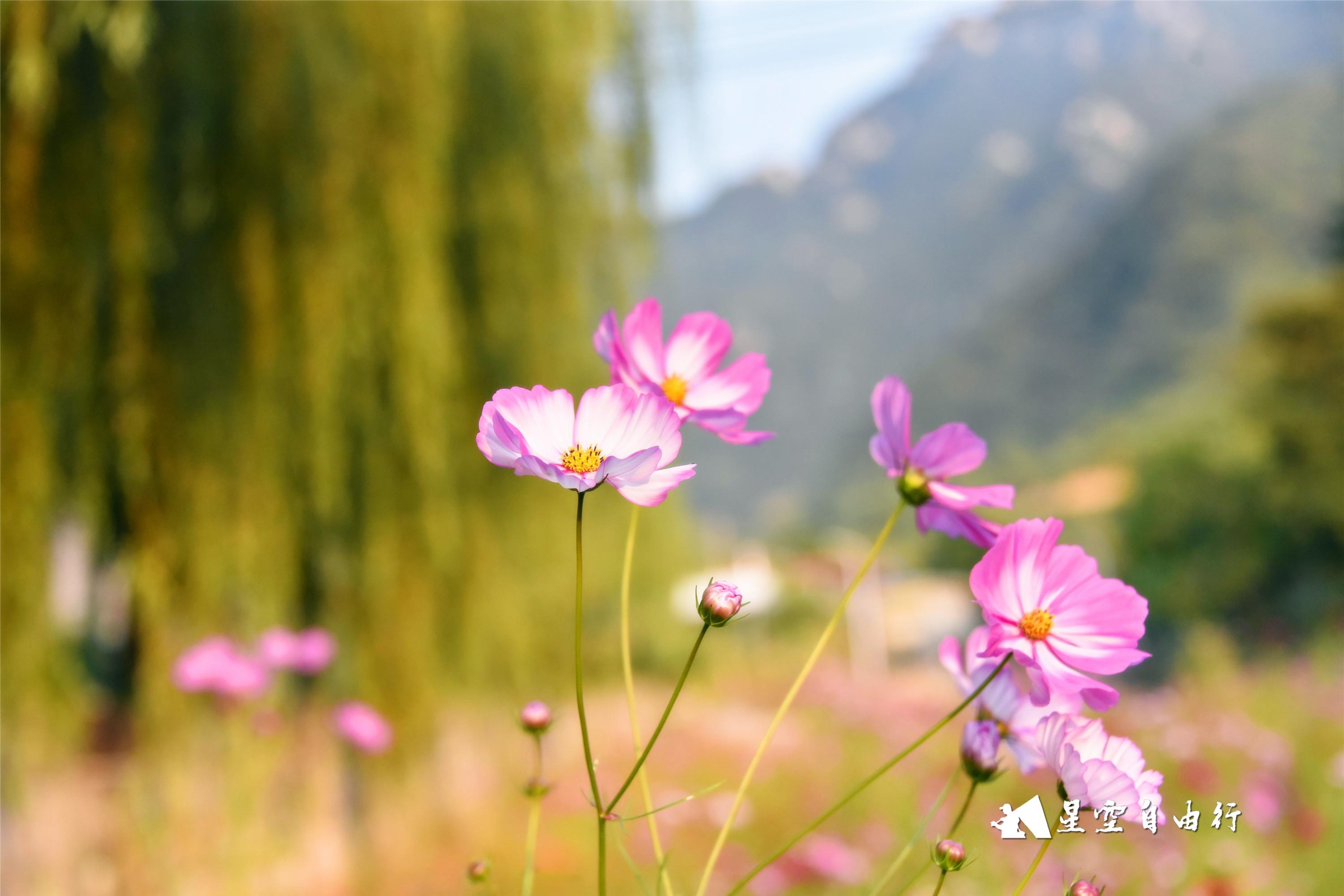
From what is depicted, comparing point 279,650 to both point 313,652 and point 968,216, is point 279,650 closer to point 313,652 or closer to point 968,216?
point 313,652

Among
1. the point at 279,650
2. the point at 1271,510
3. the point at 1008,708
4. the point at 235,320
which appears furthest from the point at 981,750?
the point at 1271,510

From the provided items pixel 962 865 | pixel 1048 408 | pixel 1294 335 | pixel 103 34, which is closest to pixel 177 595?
pixel 103 34

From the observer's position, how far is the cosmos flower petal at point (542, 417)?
32 centimetres

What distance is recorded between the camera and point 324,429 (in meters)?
2.10

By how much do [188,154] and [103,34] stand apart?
289mm

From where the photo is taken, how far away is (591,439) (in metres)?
0.33

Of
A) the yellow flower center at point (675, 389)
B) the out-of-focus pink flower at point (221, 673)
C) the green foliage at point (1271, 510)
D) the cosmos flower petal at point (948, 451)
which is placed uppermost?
the green foliage at point (1271, 510)

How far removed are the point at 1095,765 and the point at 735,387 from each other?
8.5 inches

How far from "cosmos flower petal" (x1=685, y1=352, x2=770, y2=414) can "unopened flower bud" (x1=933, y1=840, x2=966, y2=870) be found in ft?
0.62

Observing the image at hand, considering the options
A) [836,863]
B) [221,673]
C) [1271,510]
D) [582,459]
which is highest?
[1271,510]

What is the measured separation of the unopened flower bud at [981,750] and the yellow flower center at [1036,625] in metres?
0.06

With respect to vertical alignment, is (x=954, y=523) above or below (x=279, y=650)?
below

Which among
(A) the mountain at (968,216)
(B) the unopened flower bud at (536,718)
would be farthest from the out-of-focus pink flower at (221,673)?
(A) the mountain at (968,216)

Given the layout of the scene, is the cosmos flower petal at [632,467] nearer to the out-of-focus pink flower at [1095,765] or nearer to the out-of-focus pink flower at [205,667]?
the out-of-focus pink flower at [1095,765]
